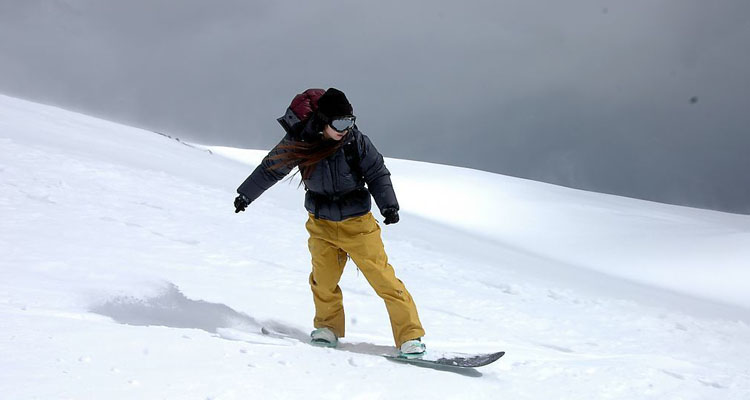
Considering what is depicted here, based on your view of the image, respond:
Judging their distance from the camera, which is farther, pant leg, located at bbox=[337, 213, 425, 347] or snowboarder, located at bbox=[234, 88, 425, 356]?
pant leg, located at bbox=[337, 213, 425, 347]

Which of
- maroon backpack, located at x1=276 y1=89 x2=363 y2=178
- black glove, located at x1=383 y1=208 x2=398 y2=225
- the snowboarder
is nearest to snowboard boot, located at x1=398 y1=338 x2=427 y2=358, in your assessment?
the snowboarder

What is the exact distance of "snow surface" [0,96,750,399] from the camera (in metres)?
2.73

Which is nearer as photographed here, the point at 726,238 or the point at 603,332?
the point at 603,332

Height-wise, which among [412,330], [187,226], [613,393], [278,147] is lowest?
[613,393]

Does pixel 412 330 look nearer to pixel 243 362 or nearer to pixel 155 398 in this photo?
pixel 243 362

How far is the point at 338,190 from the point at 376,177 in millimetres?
250

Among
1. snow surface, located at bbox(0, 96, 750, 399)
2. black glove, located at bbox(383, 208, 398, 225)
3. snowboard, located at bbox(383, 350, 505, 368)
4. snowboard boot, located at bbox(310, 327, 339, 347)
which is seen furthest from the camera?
snowboard boot, located at bbox(310, 327, 339, 347)

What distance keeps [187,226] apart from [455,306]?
299 centimetres

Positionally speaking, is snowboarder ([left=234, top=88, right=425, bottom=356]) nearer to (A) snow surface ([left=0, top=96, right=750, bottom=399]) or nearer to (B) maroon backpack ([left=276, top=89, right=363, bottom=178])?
(B) maroon backpack ([left=276, top=89, right=363, bottom=178])

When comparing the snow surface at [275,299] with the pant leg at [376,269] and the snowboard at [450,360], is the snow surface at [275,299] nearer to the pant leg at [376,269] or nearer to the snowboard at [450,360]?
the snowboard at [450,360]

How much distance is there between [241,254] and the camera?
20.0 feet

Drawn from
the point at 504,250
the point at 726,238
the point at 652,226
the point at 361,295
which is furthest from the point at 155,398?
the point at 652,226

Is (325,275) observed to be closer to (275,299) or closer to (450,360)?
(450,360)

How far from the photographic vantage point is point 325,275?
13.0 ft
